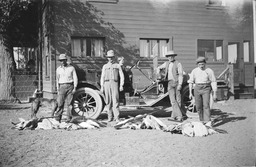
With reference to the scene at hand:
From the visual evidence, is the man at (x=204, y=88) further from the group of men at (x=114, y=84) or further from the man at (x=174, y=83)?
the man at (x=174, y=83)

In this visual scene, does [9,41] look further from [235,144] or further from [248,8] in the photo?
[248,8]

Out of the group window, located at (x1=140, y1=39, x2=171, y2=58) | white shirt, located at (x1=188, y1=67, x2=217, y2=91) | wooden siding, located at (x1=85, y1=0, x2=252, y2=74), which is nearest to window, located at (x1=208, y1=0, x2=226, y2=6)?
wooden siding, located at (x1=85, y1=0, x2=252, y2=74)

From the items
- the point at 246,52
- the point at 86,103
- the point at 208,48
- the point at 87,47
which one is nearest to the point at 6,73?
the point at 87,47

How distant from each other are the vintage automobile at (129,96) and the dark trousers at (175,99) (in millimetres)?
309

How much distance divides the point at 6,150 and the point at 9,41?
8.22 m

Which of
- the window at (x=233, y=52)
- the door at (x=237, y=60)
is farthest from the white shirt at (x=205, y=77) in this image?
the window at (x=233, y=52)

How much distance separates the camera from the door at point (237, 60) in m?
13.0

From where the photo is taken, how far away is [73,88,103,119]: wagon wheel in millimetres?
7223

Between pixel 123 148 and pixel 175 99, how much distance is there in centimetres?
312

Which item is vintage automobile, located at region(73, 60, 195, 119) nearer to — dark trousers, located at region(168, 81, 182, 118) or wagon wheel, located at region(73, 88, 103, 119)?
wagon wheel, located at region(73, 88, 103, 119)

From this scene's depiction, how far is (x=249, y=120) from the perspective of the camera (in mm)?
7398

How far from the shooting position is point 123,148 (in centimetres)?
450

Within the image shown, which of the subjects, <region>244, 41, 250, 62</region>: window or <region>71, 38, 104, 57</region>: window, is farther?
<region>244, 41, 250, 62</region>: window

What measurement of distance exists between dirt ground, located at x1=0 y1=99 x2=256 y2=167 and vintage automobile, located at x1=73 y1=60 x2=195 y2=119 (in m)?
1.10
